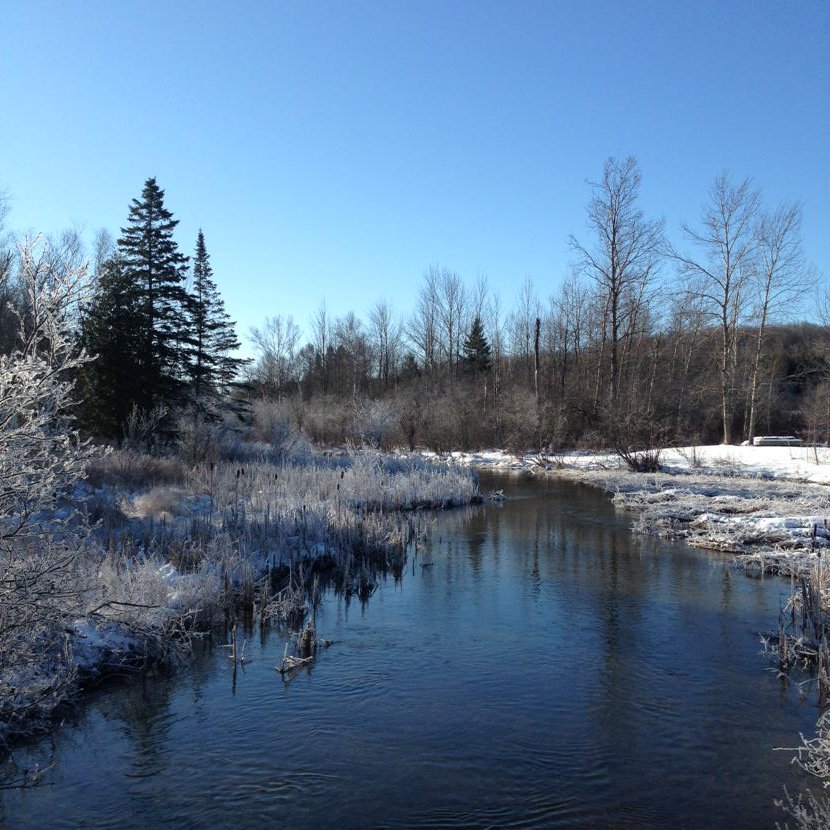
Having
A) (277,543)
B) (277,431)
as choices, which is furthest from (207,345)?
(277,543)

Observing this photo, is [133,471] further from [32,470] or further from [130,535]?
[32,470]

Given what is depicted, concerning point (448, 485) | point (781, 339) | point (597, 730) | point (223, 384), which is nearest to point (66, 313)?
point (597, 730)

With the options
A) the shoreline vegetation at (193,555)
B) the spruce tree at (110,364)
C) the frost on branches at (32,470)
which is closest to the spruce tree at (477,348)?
the shoreline vegetation at (193,555)

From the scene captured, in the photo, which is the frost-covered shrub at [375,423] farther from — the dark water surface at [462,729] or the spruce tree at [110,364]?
the dark water surface at [462,729]

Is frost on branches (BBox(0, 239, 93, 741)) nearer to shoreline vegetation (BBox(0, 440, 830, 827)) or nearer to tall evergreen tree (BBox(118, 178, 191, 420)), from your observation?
shoreline vegetation (BBox(0, 440, 830, 827))

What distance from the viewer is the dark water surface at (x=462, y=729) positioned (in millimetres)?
4551

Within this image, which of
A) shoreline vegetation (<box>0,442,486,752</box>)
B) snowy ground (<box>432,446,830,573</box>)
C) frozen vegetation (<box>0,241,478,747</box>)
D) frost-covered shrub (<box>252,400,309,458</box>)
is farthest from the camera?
frost-covered shrub (<box>252,400,309,458</box>)

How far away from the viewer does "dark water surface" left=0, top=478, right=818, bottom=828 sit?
4.55 meters

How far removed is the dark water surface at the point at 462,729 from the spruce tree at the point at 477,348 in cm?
4145

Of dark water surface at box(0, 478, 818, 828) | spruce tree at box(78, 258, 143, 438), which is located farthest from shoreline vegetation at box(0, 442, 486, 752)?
spruce tree at box(78, 258, 143, 438)

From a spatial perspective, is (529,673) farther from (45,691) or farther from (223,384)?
(223,384)

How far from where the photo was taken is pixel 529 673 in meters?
6.79

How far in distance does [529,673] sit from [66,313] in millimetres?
5402

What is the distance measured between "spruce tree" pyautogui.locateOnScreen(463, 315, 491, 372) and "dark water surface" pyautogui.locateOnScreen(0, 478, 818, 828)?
1632 inches
